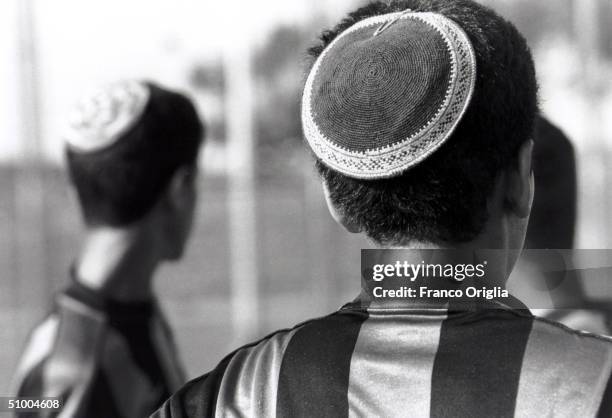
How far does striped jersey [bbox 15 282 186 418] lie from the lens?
1667mm

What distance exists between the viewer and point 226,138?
2.51 metres

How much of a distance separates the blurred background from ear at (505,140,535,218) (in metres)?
1.62

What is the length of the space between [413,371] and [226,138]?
1.96 metres

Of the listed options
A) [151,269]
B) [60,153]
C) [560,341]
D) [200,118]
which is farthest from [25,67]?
[560,341]

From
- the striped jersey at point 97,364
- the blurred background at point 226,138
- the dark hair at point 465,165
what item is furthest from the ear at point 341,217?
the blurred background at point 226,138

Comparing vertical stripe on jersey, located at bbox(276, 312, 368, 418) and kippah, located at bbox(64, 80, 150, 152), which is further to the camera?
kippah, located at bbox(64, 80, 150, 152)

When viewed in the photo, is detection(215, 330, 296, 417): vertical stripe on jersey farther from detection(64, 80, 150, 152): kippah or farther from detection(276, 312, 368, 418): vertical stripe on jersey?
detection(64, 80, 150, 152): kippah

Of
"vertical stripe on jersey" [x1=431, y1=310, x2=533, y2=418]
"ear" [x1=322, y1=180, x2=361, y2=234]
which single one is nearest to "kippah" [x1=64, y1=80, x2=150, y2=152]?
"ear" [x1=322, y1=180, x2=361, y2=234]

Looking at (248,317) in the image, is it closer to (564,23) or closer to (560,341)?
(564,23)

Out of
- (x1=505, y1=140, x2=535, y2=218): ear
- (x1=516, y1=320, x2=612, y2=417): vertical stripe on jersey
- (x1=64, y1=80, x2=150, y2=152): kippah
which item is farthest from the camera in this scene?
(x1=64, y1=80, x2=150, y2=152): kippah

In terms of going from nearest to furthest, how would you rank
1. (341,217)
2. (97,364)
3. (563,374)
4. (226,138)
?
(563,374)
(341,217)
(97,364)
(226,138)

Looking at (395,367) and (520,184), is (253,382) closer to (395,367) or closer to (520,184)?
(395,367)

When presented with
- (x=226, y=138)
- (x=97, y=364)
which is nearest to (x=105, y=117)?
(x=97, y=364)

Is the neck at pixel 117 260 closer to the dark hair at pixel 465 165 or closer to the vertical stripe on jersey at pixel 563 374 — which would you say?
the dark hair at pixel 465 165
